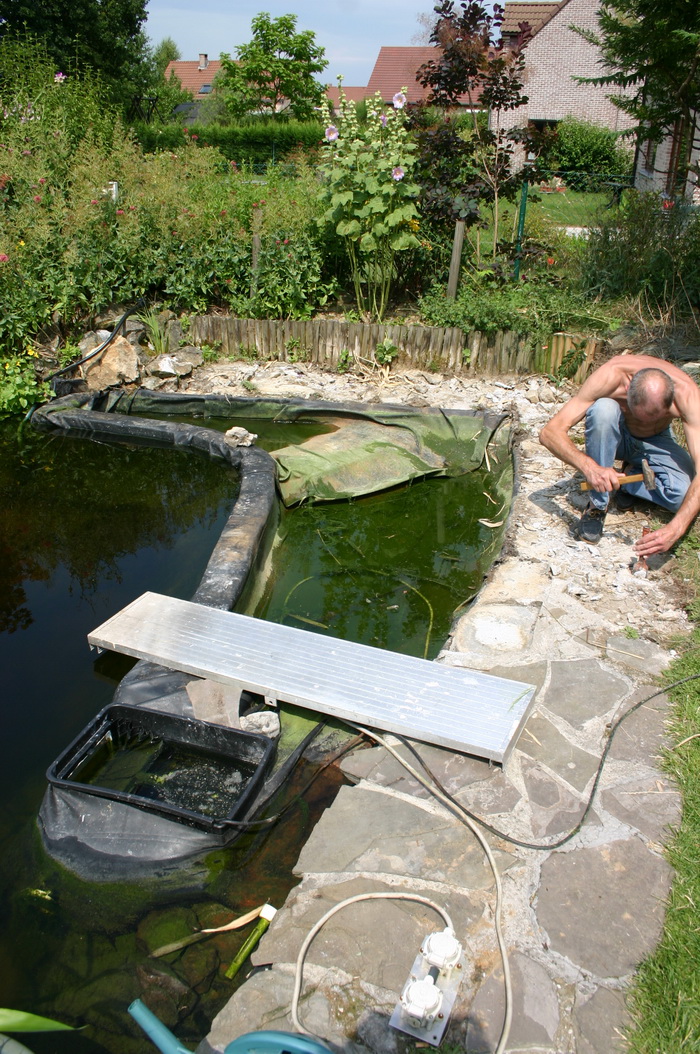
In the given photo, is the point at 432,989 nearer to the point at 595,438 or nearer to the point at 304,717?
the point at 304,717

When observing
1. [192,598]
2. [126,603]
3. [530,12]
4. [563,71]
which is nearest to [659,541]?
[192,598]

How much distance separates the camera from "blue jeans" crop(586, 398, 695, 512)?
3.59 metres

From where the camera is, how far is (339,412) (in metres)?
5.49

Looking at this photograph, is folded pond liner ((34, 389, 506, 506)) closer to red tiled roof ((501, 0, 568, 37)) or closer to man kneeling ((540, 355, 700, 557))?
man kneeling ((540, 355, 700, 557))

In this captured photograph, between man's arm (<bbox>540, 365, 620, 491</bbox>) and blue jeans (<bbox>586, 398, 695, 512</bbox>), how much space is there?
57mm

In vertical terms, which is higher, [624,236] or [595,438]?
[624,236]

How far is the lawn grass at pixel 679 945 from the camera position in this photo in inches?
60.8

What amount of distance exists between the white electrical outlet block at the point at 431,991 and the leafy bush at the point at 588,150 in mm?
20702

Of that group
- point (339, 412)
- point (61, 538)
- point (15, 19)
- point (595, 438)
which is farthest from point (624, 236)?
point (15, 19)

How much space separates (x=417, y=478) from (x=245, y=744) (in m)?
2.83

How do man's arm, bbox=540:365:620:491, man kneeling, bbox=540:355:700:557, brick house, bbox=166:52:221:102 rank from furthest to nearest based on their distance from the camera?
brick house, bbox=166:52:221:102 → man's arm, bbox=540:365:620:491 → man kneeling, bbox=540:355:700:557

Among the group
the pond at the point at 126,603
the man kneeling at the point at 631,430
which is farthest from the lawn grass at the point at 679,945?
the man kneeling at the point at 631,430

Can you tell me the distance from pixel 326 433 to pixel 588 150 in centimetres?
1793

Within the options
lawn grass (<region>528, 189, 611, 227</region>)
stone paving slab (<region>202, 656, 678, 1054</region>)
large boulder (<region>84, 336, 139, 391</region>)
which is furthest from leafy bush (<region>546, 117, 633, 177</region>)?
stone paving slab (<region>202, 656, 678, 1054</region>)
